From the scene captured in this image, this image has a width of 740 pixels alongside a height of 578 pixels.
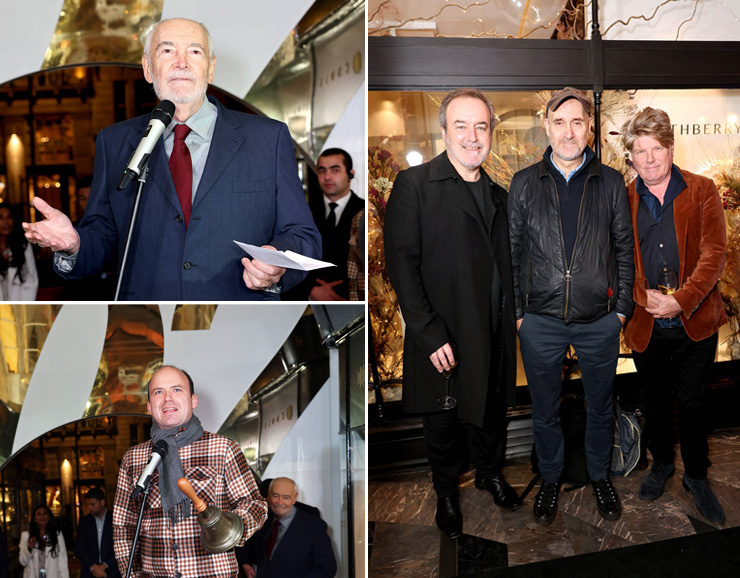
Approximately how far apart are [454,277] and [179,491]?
5.07 feet

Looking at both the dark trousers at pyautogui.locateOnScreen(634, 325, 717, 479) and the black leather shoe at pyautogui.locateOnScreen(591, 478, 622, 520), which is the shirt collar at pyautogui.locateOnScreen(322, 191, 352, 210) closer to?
the dark trousers at pyautogui.locateOnScreen(634, 325, 717, 479)

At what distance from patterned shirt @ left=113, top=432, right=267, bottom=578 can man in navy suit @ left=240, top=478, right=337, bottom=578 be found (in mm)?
110

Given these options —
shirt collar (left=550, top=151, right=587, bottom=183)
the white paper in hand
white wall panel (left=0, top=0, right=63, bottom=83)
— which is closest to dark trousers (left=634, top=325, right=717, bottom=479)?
shirt collar (left=550, top=151, right=587, bottom=183)

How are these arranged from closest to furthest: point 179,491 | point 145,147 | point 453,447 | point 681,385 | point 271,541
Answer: point 145,147 → point 179,491 → point 271,541 → point 453,447 → point 681,385

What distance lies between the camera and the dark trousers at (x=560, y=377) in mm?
3488

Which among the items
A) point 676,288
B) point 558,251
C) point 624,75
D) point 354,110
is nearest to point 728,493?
point 676,288

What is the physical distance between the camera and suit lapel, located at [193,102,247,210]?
2758mm

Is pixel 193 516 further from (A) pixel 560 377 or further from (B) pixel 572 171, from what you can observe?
(B) pixel 572 171

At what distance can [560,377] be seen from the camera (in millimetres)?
3572

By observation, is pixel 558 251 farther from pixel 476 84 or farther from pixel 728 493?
pixel 728 493

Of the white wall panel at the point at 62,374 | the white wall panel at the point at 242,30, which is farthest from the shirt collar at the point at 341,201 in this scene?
the white wall panel at the point at 62,374

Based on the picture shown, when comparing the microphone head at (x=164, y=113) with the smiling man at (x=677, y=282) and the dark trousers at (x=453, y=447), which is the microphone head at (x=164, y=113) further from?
the smiling man at (x=677, y=282)

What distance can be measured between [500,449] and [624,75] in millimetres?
2239

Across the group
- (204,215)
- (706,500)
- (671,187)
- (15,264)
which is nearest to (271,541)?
(204,215)
